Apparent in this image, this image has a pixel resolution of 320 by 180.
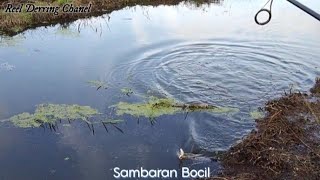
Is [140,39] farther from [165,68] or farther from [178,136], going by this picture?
[178,136]

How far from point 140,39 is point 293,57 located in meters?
3.86

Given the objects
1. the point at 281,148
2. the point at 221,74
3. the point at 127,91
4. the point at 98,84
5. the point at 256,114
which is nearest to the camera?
the point at 281,148

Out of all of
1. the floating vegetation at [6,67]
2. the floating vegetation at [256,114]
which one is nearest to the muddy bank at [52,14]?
the floating vegetation at [6,67]

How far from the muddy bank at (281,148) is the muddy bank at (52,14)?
7.95 m

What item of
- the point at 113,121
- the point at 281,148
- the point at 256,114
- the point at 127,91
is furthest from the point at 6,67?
the point at 281,148

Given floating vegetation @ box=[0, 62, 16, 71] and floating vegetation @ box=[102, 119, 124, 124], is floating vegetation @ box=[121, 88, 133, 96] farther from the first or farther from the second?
floating vegetation @ box=[0, 62, 16, 71]

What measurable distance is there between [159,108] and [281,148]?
219cm

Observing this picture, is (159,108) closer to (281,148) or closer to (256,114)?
(256,114)

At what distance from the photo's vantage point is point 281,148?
5324mm

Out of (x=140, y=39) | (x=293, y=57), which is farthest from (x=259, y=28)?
(x=140, y=39)

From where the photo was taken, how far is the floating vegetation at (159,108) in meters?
6.60

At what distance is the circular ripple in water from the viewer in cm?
679

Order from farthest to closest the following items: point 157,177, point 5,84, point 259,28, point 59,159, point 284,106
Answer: point 259,28 → point 5,84 → point 284,106 → point 59,159 → point 157,177

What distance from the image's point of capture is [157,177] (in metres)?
5.08
